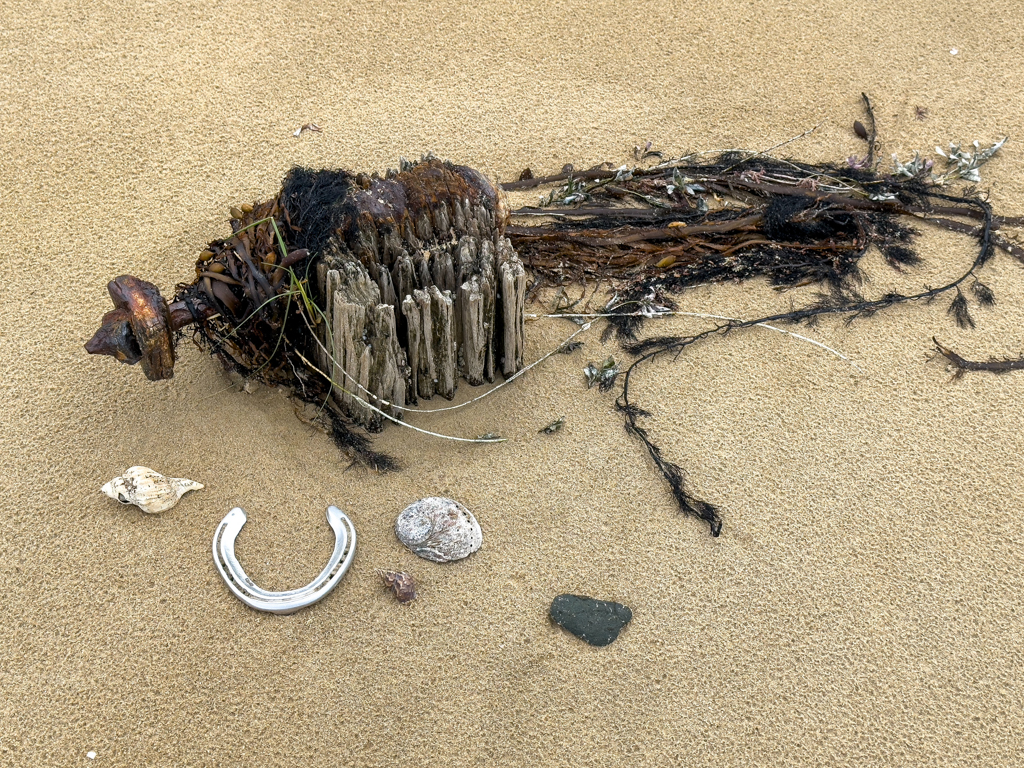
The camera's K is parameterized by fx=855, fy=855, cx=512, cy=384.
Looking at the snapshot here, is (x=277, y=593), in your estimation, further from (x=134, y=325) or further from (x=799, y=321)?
(x=799, y=321)

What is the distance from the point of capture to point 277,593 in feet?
7.89

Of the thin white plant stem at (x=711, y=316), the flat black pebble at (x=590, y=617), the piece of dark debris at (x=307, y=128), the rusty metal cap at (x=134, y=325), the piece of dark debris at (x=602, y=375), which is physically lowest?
the flat black pebble at (x=590, y=617)

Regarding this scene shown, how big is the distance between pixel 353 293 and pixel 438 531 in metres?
0.75

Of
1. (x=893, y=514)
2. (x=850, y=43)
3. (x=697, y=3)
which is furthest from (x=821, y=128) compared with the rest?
(x=893, y=514)

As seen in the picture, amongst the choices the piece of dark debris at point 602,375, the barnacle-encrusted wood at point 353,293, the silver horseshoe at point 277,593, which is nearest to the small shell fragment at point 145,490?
the silver horseshoe at point 277,593

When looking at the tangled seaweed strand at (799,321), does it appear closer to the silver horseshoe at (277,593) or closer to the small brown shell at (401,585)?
the small brown shell at (401,585)

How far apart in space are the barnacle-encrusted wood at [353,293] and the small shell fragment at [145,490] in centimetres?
31

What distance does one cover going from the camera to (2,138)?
3.87 metres

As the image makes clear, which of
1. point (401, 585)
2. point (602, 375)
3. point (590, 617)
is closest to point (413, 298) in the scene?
point (602, 375)

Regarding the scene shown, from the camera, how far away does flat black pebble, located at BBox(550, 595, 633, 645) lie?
2.37 metres

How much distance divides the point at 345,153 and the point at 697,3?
2338 millimetres

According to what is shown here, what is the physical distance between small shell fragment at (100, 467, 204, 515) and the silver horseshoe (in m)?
0.18

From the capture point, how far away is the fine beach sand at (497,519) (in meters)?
2.22

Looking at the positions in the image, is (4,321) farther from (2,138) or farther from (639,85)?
→ (639,85)
